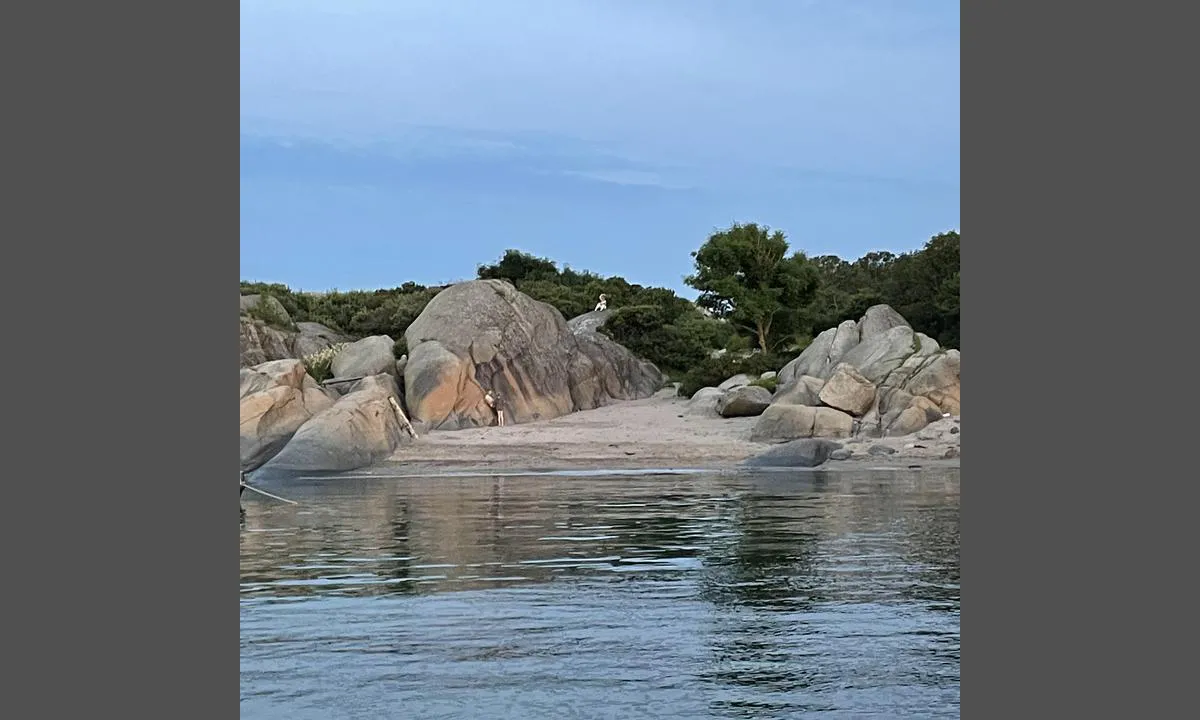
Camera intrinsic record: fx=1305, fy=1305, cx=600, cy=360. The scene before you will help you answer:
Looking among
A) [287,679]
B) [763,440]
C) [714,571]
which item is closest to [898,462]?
[763,440]

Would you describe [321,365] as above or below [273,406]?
above

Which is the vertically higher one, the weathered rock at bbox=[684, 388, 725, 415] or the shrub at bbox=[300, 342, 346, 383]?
the shrub at bbox=[300, 342, 346, 383]

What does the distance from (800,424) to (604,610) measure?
1898 centimetres

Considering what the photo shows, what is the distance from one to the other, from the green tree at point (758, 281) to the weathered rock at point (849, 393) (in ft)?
46.4

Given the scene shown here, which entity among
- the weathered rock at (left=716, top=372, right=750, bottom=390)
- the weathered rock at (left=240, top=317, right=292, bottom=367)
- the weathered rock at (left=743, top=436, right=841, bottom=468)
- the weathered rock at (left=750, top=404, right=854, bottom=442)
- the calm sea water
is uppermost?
the weathered rock at (left=240, top=317, right=292, bottom=367)

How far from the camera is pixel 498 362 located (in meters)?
33.1

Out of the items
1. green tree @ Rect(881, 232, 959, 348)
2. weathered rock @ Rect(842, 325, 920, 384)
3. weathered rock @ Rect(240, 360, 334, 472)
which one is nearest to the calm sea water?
weathered rock @ Rect(240, 360, 334, 472)

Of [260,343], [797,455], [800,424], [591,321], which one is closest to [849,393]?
[800,424]

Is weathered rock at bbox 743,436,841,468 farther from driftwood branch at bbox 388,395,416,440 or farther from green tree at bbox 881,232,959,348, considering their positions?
green tree at bbox 881,232,959,348

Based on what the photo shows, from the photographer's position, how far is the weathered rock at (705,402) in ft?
107

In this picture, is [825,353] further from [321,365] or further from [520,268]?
[520,268]

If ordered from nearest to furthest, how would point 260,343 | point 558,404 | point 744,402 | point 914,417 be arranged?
point 914,417 → point 744,402 → point 558,404 → point 260,343

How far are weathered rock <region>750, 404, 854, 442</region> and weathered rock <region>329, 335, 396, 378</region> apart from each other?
381 inches

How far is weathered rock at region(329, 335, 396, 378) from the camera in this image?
1268 inches
